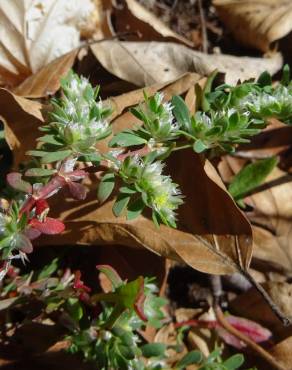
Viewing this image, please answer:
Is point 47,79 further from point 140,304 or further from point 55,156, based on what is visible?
point 140,304

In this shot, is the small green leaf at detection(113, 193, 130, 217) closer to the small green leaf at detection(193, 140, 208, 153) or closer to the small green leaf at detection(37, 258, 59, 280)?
the small green leaf at detection(193, 140, 208, 153)

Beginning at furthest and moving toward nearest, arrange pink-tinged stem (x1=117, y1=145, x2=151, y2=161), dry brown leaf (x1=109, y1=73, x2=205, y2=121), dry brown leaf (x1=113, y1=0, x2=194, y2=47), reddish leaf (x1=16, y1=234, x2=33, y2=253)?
1. dry brown leaf (x1=113, y1=0, x2=194, y2=47)
2. dry brown leaf (x1=109, y1=73, x2=205, y2=121)
3. pink-tinged stem (x1=117, y1=145, x2=151, y2=161)
4. reddish leaf (x1=16, y1=234, x2=33, y2=253)

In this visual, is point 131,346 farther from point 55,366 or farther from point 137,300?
point 55,366

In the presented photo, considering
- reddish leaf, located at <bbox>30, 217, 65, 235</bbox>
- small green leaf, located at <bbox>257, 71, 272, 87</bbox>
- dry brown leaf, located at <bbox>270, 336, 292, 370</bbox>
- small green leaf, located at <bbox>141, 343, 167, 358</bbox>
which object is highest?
reddish leaf, located at <bbox>30, 217, 65, 235</bbox>

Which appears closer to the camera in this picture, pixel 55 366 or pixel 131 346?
pixel 131 346

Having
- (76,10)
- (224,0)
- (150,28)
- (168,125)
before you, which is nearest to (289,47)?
(224,0)

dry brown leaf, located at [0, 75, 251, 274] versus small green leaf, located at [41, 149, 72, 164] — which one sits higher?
small green leaf, located at [41, 149, 72, 164]

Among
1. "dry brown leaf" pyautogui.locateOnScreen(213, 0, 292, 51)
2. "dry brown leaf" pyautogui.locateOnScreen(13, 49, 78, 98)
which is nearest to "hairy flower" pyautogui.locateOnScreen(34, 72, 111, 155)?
"dry brown leaf" pyautogui.locateOnScreen(13, 49, 78, 98)
